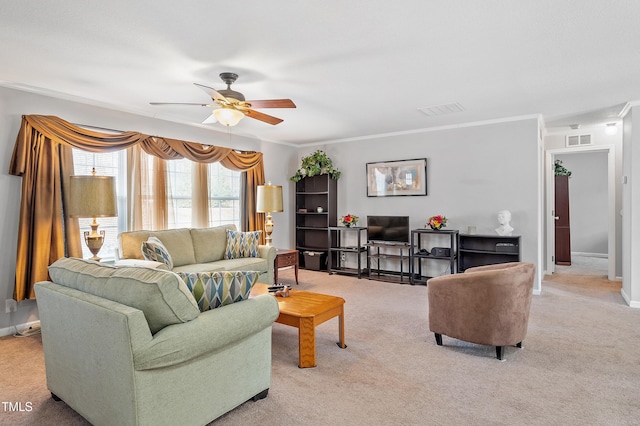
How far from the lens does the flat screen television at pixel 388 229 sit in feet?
20.0

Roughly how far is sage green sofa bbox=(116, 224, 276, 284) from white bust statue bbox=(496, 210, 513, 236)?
125 inches

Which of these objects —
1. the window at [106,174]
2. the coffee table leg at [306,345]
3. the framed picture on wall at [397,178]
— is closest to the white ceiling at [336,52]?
the window at [106,174]

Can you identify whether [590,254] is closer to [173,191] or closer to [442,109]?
[442,109]

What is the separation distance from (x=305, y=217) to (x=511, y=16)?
212 inches

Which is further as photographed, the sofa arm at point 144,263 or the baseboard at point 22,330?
the sofa arm at point 144,263

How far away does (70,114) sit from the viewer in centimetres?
419

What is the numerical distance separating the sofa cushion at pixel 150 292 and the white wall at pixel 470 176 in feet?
15.5

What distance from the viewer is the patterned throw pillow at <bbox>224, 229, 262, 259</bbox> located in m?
5.08

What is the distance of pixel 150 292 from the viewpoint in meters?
1.79

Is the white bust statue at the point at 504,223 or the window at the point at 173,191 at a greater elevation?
the window at the point at 173,191

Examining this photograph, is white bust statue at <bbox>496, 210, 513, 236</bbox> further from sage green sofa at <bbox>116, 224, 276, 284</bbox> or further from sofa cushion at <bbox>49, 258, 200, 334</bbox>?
sofa cushion at <bbox>49, 258, 200, 334</bbox>

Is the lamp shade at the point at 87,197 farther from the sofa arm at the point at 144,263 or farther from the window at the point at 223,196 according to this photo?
the window at the point at 223,196

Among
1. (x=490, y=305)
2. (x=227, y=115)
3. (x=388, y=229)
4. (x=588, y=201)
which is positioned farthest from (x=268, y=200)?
(x=588, y=201)

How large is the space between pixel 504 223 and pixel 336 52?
3555mm
